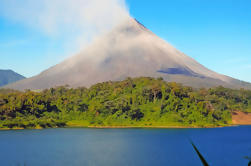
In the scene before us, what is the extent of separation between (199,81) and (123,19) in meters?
49.3

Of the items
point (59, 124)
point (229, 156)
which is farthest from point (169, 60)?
point (229, 156)

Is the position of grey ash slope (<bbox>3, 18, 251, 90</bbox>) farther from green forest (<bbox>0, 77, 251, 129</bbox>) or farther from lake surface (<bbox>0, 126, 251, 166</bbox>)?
lake surface (<bbox>0, 126, 251, 166</bbox>)

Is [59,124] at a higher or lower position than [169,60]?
lower

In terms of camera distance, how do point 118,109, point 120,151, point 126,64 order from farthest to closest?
point 126,64, point 118,109, point 120,151

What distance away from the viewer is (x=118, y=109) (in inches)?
1917

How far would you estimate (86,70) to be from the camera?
382 feet

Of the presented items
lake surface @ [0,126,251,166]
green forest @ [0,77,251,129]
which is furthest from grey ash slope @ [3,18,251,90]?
lake surface @ [0,126,251,166]

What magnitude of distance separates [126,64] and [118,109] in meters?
66.0

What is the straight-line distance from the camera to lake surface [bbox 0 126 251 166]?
2084 centimetres

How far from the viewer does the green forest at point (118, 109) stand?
151 ft

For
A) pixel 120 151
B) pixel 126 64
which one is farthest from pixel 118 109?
pixel 126 64

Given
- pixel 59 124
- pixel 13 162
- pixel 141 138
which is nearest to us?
pixel 13 162

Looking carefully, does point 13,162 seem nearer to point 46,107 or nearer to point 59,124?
point 59,124

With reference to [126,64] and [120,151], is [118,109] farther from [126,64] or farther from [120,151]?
[126,64]
